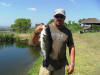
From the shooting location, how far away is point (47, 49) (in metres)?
2.21

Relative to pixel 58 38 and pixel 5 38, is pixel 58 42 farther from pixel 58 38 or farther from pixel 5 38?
pixel 5 38

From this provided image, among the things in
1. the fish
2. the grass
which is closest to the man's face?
the fish

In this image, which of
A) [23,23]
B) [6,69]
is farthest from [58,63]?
[23,23]

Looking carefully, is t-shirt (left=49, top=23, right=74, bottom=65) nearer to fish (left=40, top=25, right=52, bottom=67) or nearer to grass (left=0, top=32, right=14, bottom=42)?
fish (left=40, top=25, right=52, bottom=67)

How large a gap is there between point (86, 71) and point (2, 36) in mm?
19573

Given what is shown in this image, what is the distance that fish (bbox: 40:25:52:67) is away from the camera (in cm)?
207

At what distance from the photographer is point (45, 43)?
84.8 inches

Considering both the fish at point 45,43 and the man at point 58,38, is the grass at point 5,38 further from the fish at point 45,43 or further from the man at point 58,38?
the fish at point 45,43

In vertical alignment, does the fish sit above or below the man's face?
below

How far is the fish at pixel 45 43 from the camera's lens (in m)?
2.07

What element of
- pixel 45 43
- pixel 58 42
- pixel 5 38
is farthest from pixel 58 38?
pixel 5 38

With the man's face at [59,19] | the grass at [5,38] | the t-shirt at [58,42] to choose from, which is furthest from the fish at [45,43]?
the grass at [5,38]

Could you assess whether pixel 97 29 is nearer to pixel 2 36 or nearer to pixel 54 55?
pixel 2 36

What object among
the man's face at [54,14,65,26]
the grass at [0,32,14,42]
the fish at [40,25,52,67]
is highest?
the man's face at [54,14,65,26]
